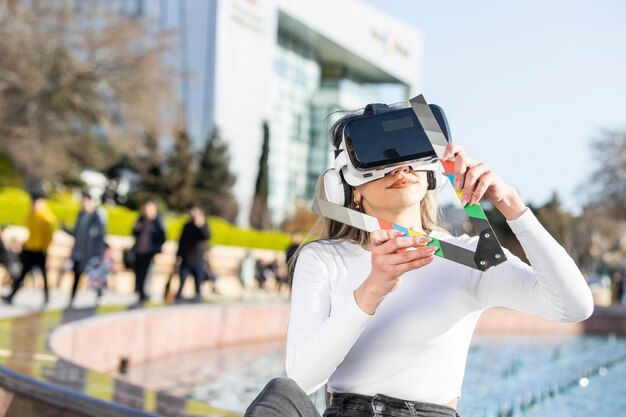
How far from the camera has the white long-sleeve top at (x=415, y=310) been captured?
2385 millimetres

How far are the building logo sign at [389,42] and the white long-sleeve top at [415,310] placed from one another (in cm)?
7333

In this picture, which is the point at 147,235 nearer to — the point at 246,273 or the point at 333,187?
the point at 246,273

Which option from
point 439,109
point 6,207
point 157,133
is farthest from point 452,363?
point 157,133

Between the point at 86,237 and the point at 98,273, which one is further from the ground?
the point at 86,237

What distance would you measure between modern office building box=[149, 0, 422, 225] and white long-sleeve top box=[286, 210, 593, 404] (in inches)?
1899

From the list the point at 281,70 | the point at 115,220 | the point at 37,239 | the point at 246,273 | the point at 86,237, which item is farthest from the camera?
the point at 281,70

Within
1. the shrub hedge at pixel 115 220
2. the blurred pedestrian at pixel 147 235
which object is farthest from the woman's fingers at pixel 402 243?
the shrub hedge at pixel 115 220

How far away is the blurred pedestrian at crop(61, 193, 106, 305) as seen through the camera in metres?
12.6

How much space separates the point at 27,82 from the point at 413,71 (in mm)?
54643

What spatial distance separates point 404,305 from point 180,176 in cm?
4490

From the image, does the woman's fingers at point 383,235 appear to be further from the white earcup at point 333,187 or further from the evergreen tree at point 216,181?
the evergreen tree at point 216,181

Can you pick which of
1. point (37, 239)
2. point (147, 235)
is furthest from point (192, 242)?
point (37, 239)

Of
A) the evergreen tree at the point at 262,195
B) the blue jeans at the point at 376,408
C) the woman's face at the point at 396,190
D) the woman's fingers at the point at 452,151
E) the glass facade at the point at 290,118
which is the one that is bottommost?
the blue jeans at the point at 376,408

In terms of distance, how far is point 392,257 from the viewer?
7.06 ft
